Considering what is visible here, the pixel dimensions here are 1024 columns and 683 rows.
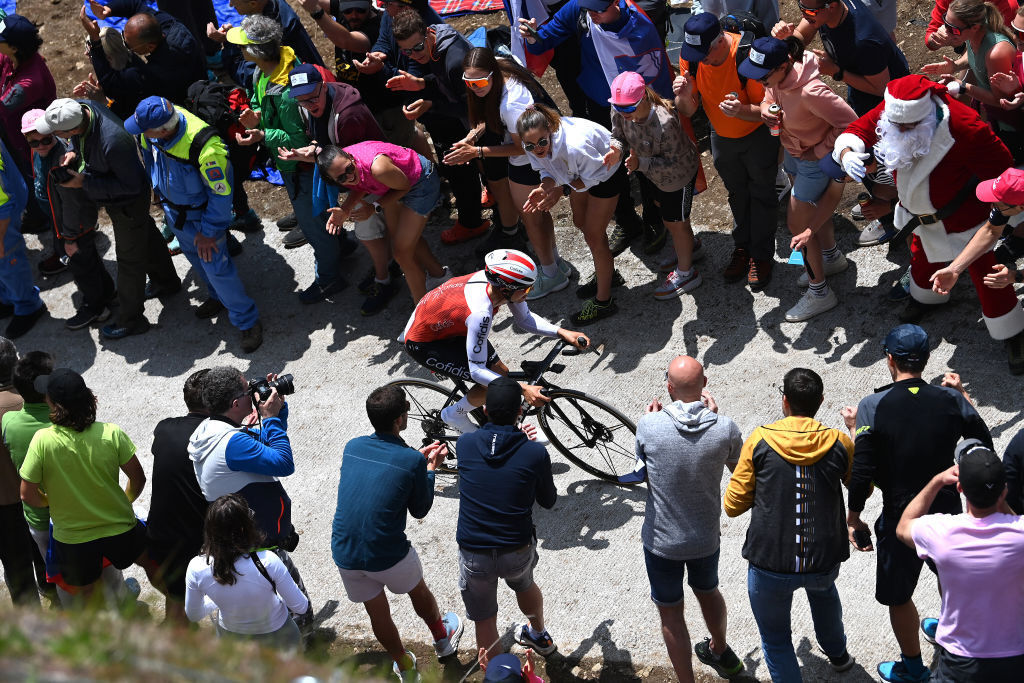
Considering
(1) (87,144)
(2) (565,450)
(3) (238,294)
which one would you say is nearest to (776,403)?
(2) (565,450)

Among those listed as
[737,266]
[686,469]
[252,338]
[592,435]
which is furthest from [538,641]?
[252,338]

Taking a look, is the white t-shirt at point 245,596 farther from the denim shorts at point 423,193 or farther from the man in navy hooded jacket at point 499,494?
the denim shorts at point 423,193

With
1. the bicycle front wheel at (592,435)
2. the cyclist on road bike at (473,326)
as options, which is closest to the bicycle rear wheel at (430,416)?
the cyclist on road bike at (473,326)

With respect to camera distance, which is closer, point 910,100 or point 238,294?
point 910,100

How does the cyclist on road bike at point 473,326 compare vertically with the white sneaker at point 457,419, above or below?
above

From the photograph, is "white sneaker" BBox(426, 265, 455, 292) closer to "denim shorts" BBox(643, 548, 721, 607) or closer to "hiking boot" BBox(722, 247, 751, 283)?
"hiking boot" BBox(722, 247, 751, 283)

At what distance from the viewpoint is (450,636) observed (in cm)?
602

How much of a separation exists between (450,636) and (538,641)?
0.55 meters

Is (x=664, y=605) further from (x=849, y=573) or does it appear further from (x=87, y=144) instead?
(x=87, y=144)

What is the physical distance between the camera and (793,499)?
460cm

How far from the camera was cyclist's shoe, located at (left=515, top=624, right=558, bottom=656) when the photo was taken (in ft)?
18.9

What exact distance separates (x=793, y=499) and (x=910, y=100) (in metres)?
2.56

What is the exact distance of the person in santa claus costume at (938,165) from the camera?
A: 19.5 feet

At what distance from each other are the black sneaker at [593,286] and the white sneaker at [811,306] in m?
1.37
